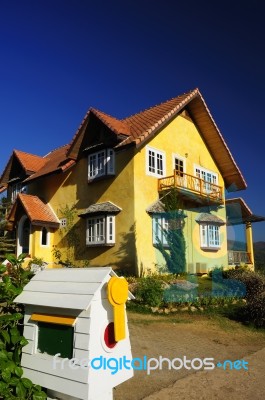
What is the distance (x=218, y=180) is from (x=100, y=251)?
408 inches

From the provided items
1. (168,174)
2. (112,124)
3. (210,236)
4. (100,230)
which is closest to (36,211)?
(100,230)

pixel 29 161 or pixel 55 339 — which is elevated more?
pixel 29 161

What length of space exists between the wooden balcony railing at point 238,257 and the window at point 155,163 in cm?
842

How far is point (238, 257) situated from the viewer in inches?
925

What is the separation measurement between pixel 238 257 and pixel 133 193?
11139 mm

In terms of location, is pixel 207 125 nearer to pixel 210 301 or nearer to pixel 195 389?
pixel 210 301

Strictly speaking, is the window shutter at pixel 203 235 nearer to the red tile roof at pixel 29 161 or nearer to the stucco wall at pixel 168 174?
the stucco wall at pixel 168 174

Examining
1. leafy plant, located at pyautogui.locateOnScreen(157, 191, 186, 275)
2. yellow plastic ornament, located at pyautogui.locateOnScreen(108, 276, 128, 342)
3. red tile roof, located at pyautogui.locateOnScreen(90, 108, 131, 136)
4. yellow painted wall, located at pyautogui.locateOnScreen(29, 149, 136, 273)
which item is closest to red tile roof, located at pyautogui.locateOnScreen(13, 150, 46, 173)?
yellow painted wall, located at pyautogui.locateOnScreen(29, 149, 136, 273)

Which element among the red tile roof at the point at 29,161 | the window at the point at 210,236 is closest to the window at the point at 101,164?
the red tile roof at the point at 29,161

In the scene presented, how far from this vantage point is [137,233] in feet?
53.1

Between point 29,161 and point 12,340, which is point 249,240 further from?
point 12,340

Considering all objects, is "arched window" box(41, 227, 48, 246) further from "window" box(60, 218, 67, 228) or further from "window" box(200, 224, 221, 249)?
"window" box(200, 224, 221, 249)

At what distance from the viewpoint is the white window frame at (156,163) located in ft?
57.6

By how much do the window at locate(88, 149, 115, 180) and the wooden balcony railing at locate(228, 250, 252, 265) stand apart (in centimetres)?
1072
